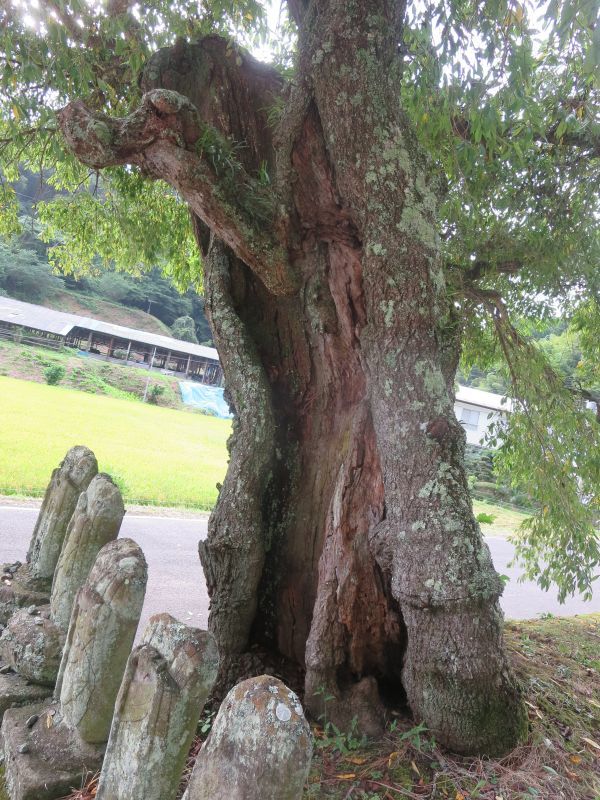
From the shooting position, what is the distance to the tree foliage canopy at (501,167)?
4.02 meters

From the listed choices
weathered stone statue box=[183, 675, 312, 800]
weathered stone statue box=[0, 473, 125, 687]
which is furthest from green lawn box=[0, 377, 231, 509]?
weathered stone statue box=[183, 675, 312, 800]

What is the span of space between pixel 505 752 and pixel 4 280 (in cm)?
5088

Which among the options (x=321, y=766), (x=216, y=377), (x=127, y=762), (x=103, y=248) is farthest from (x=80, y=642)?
(x=216, y=377)

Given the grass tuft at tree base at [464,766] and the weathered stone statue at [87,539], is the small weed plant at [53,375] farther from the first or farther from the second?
the grass tuft at tree base at [464,766]

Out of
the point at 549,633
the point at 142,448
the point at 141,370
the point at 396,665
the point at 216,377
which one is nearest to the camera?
the point at 396,665

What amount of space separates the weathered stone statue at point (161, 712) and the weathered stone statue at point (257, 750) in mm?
343

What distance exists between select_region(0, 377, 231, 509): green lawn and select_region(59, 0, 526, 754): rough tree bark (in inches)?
315

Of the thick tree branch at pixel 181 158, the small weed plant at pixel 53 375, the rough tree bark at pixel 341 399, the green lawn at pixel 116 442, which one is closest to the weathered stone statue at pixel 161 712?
the rough tree bark at pixel 341 399

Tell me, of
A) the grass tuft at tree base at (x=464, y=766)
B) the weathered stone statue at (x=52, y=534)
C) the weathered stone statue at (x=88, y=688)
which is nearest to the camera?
the weathered stone statue at (x=88, y=688)

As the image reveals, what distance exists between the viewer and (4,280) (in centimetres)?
4550

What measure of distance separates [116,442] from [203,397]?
1788cm

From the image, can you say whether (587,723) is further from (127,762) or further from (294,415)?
(127,762)

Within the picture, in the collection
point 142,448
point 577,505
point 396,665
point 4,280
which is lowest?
point 142,448

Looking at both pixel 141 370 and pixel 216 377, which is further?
pixel 216 377
